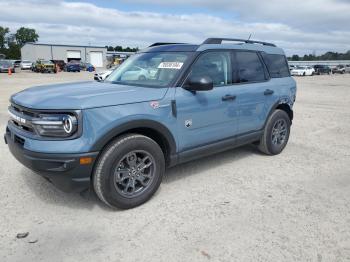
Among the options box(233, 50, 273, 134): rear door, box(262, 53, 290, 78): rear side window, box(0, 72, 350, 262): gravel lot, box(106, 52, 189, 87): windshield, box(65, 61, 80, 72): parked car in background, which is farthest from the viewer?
box(65, 61, 80, 72): parked car in background

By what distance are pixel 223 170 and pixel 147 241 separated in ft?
7.07

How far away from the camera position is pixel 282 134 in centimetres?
582

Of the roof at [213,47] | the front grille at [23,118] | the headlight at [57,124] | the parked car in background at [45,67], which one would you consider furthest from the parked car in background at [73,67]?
the headlight at [57,124]

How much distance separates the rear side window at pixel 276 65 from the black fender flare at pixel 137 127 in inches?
98.3

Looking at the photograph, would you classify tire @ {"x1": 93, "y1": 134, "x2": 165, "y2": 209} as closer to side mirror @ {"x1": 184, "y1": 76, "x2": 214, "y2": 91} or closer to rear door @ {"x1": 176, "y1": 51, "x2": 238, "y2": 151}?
rear door @ {"x1": 176, "y1": 51, "x2": 238, "y2": 151}

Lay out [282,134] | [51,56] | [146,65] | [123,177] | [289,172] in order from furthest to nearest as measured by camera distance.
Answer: [51,56] < [282,134] < [289,172] < [146,65] < [123,177]

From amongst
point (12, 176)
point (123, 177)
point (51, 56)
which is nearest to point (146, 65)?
point (123, 177)

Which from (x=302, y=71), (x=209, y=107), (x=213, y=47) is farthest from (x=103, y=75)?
(x=302, y=71)

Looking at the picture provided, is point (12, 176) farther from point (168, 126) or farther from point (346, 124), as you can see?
point (346, 124)

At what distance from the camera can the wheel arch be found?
3264mm

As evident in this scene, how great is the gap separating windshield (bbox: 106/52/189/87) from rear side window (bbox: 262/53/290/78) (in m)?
1.86

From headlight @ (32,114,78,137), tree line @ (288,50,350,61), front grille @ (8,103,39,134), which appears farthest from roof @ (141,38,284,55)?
tree line @ (288,50,350,61)

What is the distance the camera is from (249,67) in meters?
4.98

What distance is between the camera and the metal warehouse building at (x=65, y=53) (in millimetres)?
69500
